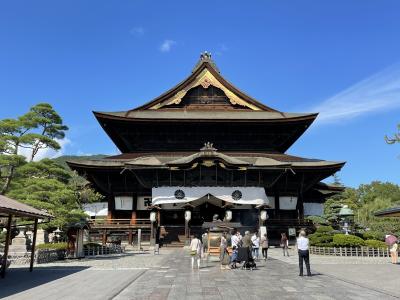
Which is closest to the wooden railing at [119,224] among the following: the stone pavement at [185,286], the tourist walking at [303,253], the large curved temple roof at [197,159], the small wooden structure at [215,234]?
the large curved temple roof at [197,159]

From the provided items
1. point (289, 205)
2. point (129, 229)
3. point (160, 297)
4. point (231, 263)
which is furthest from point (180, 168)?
point (160, 297)

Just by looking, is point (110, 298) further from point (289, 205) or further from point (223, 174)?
point (289, 205)

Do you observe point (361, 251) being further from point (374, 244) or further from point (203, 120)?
point (203, 120)

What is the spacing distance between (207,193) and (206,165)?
2.61 meters

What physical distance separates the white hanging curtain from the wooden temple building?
0.30ft

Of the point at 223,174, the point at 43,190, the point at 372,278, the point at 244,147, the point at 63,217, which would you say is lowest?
the point at 372,278

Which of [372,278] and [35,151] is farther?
[35,151]

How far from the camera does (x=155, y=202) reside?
34.4 m

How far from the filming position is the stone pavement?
10.8 m

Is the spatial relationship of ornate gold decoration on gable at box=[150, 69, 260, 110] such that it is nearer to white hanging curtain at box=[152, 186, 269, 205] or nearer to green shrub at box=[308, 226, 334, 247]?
white hanging curtain at box=[152, 186, 269, 205]

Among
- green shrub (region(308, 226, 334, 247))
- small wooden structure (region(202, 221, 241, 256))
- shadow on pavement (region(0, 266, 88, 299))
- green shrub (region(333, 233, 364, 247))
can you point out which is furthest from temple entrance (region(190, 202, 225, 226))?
shadow on pavement (region(0, 266, 88, 299))

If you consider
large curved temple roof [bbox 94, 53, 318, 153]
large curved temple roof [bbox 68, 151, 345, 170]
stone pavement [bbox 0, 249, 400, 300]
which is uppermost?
large curved temple roof [bbox 94, 53, 318, 153]

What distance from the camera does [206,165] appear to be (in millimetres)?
33875

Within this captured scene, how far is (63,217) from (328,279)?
16.3 metres
